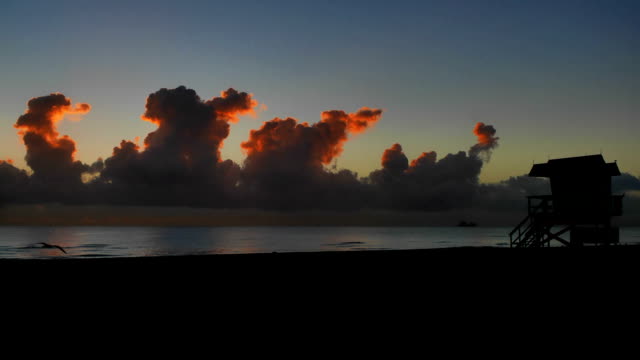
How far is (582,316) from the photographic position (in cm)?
Result: 986

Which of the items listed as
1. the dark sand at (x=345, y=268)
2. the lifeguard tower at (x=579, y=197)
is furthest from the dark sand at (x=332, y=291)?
the lifeguard tower at (x=579, y=197)

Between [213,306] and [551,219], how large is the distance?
31.2m

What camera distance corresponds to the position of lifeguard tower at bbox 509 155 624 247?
112 feet

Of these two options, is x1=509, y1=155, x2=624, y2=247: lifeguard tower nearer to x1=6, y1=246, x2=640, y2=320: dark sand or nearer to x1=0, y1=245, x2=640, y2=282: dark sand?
x1=0, y1=245, x2=640, y2=282: dark sand

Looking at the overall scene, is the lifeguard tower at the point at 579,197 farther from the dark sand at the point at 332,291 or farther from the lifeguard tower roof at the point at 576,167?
the dark sand at the point at 332,291

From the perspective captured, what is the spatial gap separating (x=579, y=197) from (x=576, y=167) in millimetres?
2215

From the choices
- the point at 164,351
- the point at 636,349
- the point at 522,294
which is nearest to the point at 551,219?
the point at 522,294

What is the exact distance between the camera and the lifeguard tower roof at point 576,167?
3384 centimetres

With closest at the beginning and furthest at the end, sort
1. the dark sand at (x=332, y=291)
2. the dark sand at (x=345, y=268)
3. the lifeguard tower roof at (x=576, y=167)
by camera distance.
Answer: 1. the dark sand at (x=332, y=291)
2. the dark sand at (x=345, y=268)
3. the lifeguard tower roof at (x=576, y=167)

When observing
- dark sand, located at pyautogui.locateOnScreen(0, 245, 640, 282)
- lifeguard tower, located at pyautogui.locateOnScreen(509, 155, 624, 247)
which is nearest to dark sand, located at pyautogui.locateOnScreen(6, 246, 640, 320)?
dark sand, located at pyautogui.locateOnScreen(0, 245, 640, 282)

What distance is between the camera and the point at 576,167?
34.4m

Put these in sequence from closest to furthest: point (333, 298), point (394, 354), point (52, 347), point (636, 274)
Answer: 1. point (394, 354)
2. point (52, 347)
3. point (333, 298)
4. point (636, 274)

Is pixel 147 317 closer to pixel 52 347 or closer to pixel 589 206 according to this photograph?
pixel 52 347

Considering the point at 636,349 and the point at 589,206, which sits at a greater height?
the point at 589,206
